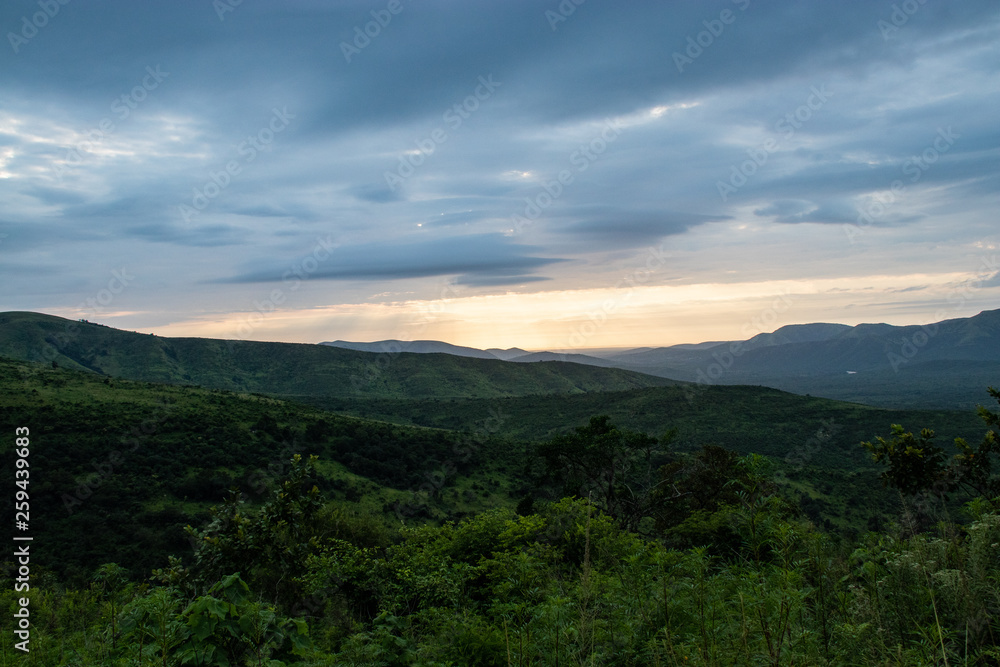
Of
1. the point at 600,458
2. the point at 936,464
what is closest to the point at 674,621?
the point at 936,464

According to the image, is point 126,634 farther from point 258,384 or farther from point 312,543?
point 258,384

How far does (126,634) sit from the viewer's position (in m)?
3.88

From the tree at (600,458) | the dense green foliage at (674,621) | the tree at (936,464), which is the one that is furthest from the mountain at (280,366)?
the dense green foliage at (674,621)

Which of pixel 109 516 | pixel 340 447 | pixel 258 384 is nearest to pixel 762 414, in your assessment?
pixel 340 447

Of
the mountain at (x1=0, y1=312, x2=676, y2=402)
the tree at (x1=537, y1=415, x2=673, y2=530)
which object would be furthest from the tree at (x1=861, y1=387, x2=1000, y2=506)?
the mountain at (x1=0, y1=312, x2=676, y2=402)

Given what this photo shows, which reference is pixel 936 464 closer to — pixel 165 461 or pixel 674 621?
pixel 674 621

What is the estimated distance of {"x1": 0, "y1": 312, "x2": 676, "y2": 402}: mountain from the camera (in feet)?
389

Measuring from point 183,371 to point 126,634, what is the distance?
473 feet

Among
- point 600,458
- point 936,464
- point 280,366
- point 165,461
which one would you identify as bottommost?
point 165,461

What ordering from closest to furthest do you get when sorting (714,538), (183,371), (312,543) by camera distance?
(312,543)
(714,538)
(183,371)

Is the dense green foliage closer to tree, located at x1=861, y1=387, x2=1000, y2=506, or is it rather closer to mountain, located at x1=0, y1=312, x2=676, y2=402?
tree, located at x1=861, y1=387, x2=1000, y2=506

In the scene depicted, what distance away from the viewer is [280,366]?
465 feet

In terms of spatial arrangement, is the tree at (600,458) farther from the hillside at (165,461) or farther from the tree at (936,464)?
the hillside at (165,461)

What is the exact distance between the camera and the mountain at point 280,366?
389ft
